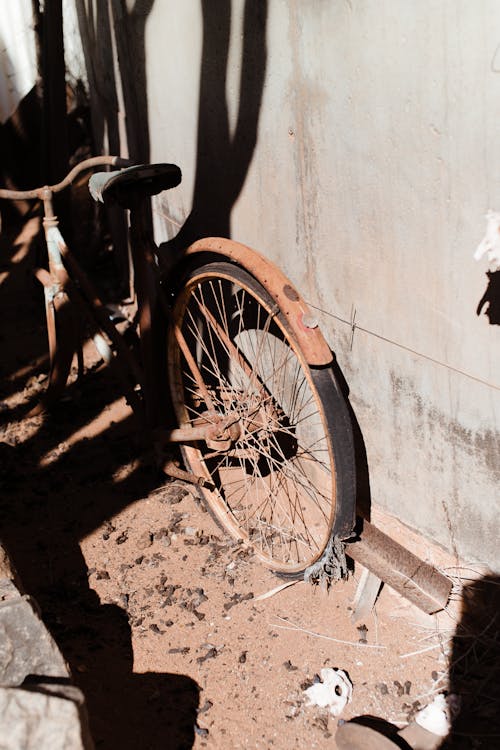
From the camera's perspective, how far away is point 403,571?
10.3ft

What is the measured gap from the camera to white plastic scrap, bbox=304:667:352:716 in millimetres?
3000

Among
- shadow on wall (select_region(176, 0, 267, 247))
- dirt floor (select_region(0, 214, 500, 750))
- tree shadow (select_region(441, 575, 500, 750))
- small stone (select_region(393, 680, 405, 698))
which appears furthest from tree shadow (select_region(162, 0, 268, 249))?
small stone (select_region(393, 680, 405, 698))

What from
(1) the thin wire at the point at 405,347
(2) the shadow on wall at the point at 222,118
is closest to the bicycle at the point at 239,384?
(1) the thin wire at the point at 405,347

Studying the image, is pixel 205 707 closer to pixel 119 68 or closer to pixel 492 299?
pixel 492 299

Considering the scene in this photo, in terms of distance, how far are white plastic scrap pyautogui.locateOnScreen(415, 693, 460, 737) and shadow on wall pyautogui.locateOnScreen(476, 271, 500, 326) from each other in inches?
51.8

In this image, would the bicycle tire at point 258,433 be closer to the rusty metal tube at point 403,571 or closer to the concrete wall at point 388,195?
the rusty metal tube at point 403,571

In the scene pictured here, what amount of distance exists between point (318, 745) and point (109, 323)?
7.01ft

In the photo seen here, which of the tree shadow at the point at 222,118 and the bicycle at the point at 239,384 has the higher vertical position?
the tree shadow at the point at 222,118

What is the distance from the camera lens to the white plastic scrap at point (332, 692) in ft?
9.84

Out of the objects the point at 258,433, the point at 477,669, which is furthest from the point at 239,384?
the point at 477,669

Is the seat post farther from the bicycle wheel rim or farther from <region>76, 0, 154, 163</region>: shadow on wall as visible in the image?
<region>76, 0, 154, 163</region>: shadow on wall

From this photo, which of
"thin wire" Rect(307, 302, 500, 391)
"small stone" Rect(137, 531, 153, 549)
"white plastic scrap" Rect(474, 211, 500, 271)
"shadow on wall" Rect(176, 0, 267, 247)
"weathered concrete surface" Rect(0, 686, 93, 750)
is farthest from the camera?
"small stone" Rect(137, 531, 153, 549)

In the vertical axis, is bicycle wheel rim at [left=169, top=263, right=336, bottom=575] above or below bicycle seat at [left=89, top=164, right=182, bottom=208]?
below

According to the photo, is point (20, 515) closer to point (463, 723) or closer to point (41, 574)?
point (41, 574)
